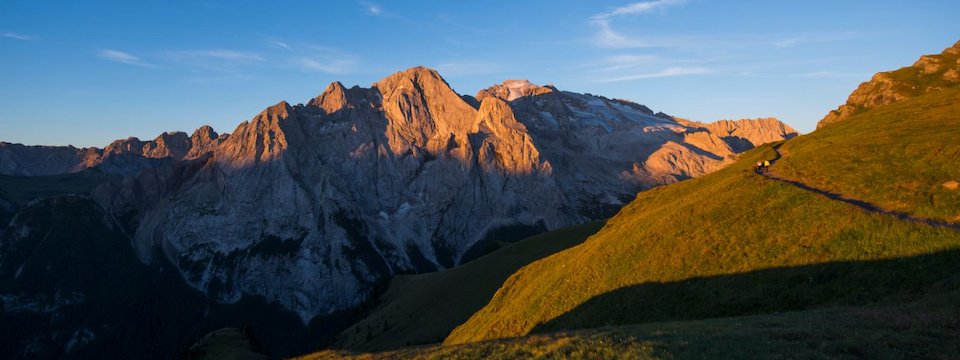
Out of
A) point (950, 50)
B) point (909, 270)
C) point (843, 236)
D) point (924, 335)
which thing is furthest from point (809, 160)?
point (950, 50)

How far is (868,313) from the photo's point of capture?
32688 millimetres

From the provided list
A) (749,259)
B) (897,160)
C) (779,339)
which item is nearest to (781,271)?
(749,259)

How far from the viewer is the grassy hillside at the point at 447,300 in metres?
118

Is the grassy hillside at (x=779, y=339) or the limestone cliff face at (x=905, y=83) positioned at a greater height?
the limestone cliff face at (x=905, y=83)

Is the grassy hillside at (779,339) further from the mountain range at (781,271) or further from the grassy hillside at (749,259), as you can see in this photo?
the grassy hillside at (749,259)

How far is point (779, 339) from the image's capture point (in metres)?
29.1

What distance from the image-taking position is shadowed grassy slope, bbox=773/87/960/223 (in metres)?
50.8

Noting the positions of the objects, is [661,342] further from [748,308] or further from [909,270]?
[909,270]

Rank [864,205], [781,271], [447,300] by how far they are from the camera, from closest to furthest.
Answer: [781,271]
[864,205]
[447,300]

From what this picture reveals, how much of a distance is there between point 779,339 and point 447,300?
108478mm

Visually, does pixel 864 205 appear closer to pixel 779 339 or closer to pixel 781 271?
pixel 781 271

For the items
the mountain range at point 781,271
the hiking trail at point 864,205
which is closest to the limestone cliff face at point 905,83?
the mountain range at point 781,271

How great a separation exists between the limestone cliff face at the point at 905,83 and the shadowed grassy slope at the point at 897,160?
48.2 metres

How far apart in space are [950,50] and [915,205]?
138263 mm
